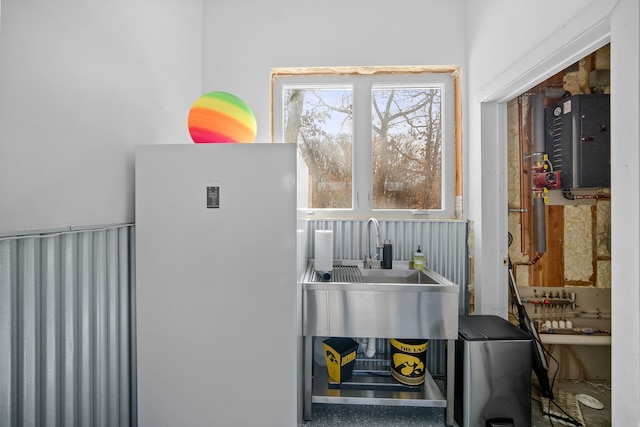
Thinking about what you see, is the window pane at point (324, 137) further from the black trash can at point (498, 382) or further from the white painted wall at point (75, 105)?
the black trash can at point (498, 382)

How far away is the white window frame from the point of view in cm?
211

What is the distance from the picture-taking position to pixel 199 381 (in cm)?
129

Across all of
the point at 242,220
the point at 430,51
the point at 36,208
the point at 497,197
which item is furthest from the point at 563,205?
the point at 36,208

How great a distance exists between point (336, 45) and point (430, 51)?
0.65 meters

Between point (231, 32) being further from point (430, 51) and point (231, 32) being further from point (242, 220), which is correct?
point (242, 220)

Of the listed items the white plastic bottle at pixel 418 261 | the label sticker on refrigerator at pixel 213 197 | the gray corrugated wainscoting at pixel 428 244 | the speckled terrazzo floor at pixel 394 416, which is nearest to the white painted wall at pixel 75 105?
the label sticker on refrigerator at pixel 213 197

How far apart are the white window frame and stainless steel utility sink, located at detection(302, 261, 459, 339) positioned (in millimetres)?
714

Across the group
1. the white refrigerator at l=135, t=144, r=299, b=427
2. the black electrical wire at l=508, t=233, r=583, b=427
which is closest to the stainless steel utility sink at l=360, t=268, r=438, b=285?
the black electrical wire at l=508, t=233, r=583, b=427

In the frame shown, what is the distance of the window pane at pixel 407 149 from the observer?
2150 millimetres

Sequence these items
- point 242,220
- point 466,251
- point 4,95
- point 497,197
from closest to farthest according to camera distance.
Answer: point 4,95 < point 242,220 < point 497,197 < point 466,251

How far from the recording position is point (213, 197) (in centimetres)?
127

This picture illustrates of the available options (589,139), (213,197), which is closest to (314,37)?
(213,197)

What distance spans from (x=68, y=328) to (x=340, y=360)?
125 centimetres

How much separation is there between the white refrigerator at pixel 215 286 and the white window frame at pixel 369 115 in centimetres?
88
